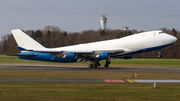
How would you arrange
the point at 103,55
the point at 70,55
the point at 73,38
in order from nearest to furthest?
the point at 103,55, the point at 70,55, the point at 73,38

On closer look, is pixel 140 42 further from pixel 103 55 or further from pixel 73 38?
pixel 73 38

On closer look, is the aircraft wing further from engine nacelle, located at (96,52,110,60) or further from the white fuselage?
the white fuselage

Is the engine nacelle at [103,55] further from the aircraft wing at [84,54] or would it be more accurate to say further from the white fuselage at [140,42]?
the white fuselage at [140,42]

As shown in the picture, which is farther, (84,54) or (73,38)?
(73,38)

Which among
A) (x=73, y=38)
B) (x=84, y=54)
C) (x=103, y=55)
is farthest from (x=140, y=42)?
(x=73, y=38)

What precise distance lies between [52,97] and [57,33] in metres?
131

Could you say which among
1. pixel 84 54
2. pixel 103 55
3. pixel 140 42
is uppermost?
pixel 140 42

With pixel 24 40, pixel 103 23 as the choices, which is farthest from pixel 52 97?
pixel 103 23

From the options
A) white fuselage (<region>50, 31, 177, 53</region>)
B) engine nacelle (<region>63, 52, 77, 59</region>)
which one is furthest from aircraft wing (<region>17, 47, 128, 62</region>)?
white fuselage (<region>50, 31, 177, 53</region>)

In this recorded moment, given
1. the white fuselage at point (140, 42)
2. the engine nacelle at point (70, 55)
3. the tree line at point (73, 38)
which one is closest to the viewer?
the white fuselage at point (140, 42)

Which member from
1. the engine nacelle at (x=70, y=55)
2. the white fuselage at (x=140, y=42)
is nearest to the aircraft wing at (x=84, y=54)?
the engine nacelle at (x=70, y=55)

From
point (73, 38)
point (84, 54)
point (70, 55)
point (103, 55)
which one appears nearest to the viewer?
point (103, 55)

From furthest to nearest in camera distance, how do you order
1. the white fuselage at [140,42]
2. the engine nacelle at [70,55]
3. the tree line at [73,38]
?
the tree line at [73,38] → the engine nacelle at [70,55] → the white fuselage at [140,42]

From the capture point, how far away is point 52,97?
14.1 m
